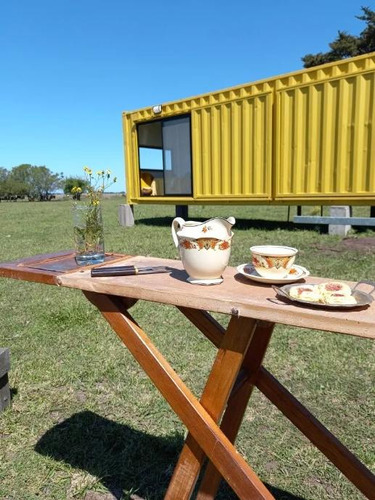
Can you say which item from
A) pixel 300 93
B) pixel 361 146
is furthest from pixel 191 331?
pixel 300 93

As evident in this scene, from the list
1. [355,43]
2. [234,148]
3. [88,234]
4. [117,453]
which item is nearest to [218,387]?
[88,234]

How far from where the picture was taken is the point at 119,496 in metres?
Result: 1.90

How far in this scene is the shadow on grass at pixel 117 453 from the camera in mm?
1948

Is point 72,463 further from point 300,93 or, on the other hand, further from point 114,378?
point 300,93

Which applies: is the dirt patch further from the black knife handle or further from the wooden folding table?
the black knife handle

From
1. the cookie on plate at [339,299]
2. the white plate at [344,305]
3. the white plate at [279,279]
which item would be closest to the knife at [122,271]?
the white plate at [279,279]

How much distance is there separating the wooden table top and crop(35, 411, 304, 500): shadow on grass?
115cm

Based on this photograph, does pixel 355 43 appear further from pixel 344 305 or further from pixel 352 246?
pixel 344 305

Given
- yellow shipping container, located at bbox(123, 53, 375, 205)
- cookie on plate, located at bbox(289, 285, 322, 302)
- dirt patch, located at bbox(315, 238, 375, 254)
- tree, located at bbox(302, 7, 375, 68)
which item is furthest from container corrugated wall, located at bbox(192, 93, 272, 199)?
tree, located at bbox(302, 7, 375, 68)

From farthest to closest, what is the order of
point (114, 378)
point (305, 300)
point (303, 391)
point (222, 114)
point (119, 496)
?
point (222, 114), point (114, 378), point (303, 391), point (119, 496), point (305, 300)

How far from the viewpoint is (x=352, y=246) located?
7238 millimetres

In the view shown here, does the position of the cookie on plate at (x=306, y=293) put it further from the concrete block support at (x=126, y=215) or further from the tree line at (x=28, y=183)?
the tree line at (x=28, y=183)

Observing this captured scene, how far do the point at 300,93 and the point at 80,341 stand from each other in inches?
246

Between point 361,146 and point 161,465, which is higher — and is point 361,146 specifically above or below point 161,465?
above
